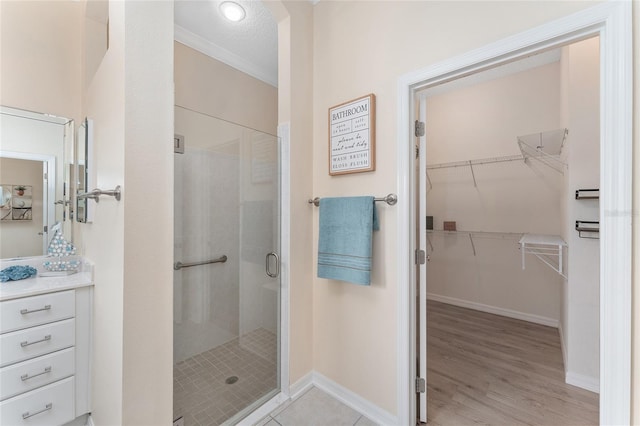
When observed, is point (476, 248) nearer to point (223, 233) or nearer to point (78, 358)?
point (223, 233)

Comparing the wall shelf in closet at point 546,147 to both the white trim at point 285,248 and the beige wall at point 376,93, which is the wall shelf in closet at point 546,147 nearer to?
the beige wall at point 376,93

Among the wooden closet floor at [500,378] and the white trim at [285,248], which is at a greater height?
the white trim at [285,248]

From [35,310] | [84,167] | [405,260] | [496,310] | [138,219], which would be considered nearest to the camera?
[138,219]

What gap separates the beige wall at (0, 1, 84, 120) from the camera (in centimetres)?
166

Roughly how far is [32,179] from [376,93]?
7.76 feet

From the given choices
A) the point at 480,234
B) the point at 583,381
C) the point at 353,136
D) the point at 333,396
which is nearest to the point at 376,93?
the point at 353,136

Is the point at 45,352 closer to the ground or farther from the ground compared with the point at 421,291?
closer to the ground

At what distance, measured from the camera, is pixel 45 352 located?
1.43 metres

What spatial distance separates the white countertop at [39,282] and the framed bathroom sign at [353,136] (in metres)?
1.68

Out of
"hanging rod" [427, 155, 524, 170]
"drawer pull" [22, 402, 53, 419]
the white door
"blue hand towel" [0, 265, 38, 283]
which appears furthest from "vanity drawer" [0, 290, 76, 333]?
"hanging rod" [427, 155, 524, 170]

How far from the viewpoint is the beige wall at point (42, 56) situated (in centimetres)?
166

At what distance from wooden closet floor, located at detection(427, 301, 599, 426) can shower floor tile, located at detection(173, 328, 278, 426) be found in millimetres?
1135
